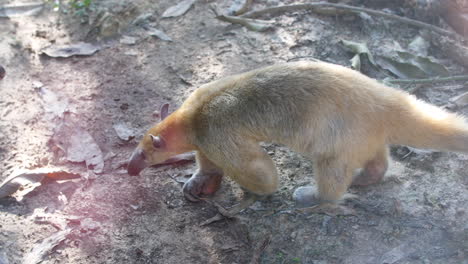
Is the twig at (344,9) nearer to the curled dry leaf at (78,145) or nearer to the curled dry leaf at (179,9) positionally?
the curled dry leaf at (179,9)

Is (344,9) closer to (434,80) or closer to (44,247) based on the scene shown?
(434,80)

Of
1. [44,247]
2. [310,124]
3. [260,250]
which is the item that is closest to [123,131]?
[44,247]

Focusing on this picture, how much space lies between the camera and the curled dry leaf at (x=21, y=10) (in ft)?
25.3

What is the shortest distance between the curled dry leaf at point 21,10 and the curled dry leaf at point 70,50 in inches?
38.1

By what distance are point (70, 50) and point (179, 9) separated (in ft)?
5.70

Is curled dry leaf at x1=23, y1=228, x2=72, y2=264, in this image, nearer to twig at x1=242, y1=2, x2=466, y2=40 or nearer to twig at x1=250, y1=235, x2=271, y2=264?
twig at x1=250, y1=235, x2=271, y2=264

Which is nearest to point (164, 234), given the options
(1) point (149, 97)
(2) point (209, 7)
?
(1) point (149, 97)

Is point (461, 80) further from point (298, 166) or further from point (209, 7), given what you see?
point (209, 7)

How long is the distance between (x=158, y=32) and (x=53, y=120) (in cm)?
213

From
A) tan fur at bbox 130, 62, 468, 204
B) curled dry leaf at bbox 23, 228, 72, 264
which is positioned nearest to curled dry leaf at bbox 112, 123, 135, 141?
tan fur at bbox 130, 62, 468, 204

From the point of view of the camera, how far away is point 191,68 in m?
6.71

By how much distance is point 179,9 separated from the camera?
7.76 meters

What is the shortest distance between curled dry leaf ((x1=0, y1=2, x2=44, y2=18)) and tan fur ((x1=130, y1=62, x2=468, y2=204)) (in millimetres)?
4024

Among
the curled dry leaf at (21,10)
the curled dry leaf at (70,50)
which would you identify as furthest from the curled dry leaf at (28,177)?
the curled dry leaf at (21,10)
